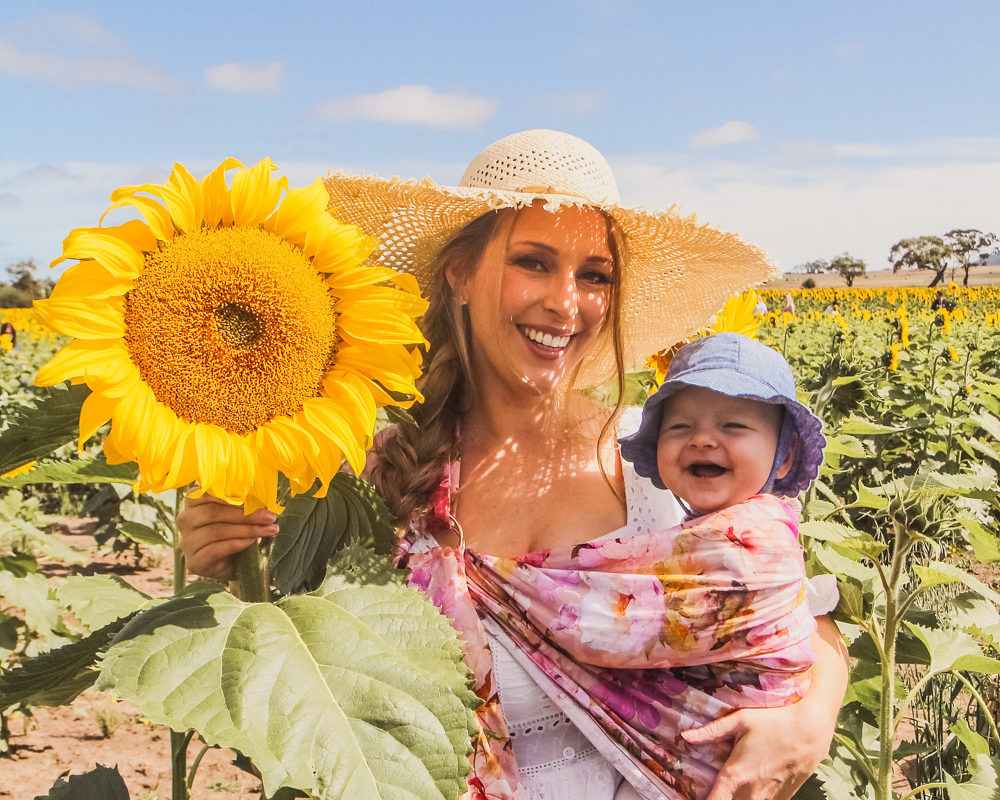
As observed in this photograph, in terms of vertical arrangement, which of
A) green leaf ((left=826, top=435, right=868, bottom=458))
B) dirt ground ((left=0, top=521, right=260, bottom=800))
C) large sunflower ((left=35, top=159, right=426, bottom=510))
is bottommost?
dirt ground ((left=0, top=521, right=260, bottom=800))

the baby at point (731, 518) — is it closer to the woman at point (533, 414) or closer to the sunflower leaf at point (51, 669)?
the woman at point (533, 414)

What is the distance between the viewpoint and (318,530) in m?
1.15

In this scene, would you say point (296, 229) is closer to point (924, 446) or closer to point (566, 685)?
point (566, 685)

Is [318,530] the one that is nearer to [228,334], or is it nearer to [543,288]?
[228,334]

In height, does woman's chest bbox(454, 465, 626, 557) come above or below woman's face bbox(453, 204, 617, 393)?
below

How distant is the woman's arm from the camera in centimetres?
145

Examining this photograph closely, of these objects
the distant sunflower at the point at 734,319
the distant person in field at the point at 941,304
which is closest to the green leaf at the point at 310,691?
the distant sunflower at the point at 734,319

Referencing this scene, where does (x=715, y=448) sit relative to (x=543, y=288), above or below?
below

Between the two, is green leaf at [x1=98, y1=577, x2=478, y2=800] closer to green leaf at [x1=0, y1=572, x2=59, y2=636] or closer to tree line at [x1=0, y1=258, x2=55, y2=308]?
green leaf at [x1=0, y1=572, x2=59, y2=636]

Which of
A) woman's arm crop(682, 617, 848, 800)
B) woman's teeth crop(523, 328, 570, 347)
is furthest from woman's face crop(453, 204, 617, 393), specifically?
woman's arm crop(682, 617, 848, 800)

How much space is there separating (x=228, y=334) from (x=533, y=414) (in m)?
1.15

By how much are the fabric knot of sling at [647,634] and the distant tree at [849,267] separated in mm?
48447

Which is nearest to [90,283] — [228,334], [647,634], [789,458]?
[228,334]

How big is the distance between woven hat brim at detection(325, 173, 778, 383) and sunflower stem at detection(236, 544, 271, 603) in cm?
64
